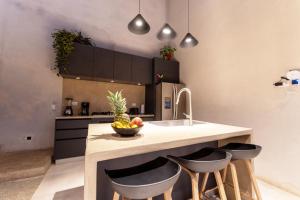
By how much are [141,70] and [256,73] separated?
2500 mm

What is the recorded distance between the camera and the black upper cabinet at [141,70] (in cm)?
404

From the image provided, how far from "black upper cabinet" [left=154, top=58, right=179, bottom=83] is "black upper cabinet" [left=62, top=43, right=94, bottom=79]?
1634mm


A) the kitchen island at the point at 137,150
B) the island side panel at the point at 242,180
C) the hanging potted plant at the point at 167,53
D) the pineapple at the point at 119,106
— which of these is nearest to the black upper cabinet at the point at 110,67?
the hanging potted plant at the point at 167,53

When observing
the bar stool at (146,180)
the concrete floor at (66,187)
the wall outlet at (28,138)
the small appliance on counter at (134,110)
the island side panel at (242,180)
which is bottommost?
the concrete floor at (66,187)

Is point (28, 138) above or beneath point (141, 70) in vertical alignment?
beneath

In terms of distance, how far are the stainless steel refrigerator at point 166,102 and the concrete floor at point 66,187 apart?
2.09 meters

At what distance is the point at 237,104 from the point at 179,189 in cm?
201

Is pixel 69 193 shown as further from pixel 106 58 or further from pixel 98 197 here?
pixel 106 58

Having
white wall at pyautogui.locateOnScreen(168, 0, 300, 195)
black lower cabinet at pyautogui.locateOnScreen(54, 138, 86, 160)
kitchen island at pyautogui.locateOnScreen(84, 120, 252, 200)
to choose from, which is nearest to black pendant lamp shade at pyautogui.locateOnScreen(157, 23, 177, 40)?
kitchen island at pyautogui.locateOnScreen(84, 120, 252, 200)

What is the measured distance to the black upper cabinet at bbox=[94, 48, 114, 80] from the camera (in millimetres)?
3551

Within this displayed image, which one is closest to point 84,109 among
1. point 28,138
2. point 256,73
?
point 28,138

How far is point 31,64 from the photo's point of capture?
3369 mm

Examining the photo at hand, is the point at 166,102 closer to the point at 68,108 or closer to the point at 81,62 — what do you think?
the point at 81,62

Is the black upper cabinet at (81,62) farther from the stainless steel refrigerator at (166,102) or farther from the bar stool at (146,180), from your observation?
the bar stool at (146,180)
